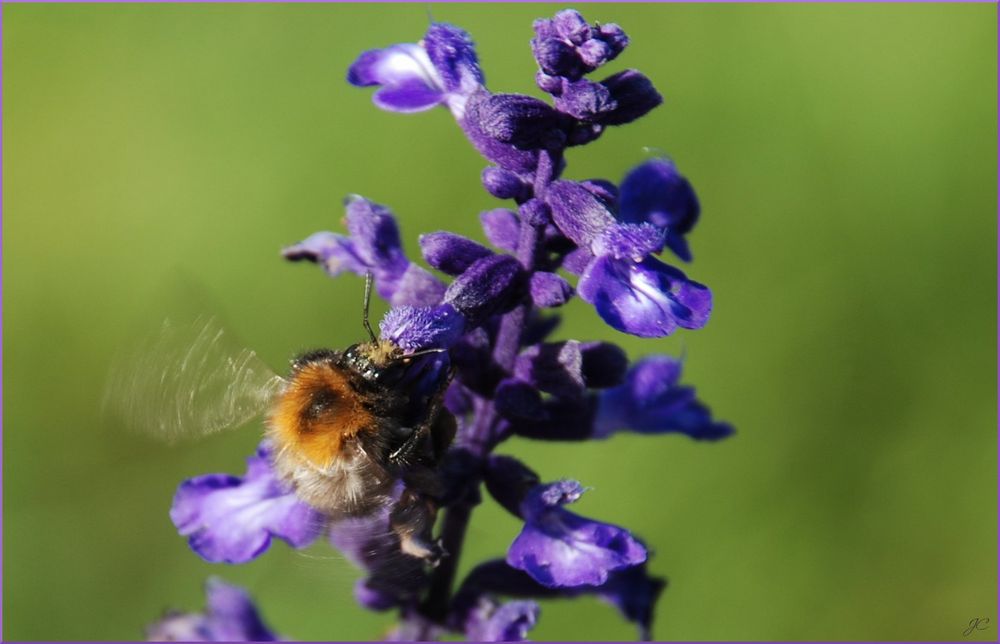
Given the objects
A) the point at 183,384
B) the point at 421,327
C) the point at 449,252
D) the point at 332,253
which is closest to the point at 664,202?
the point at 449,252

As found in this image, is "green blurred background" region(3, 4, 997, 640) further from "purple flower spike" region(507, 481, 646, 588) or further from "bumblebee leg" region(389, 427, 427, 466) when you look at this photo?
"bumblebee leg" region(389, 427, 427, 466)

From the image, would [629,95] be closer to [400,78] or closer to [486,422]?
[400,78]

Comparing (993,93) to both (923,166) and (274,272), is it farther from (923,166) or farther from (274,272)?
(274,272)

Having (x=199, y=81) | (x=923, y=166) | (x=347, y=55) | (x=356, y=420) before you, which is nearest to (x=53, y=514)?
(x=199, y=81)

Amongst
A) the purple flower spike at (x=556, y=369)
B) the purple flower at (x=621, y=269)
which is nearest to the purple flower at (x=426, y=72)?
the purple flower at (x=621, y=269)

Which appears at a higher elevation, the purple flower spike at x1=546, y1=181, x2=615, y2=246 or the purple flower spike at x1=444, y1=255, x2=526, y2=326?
the purple flower spike at x1=546, y1=181, x2=615, y2=246

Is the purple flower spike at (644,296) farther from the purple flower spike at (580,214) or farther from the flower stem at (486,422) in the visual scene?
the flower stem at (486,422)

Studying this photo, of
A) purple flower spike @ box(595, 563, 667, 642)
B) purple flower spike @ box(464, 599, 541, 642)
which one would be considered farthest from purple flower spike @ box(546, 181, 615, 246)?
purple flower spike @ box(595, 563, 667, 642)
